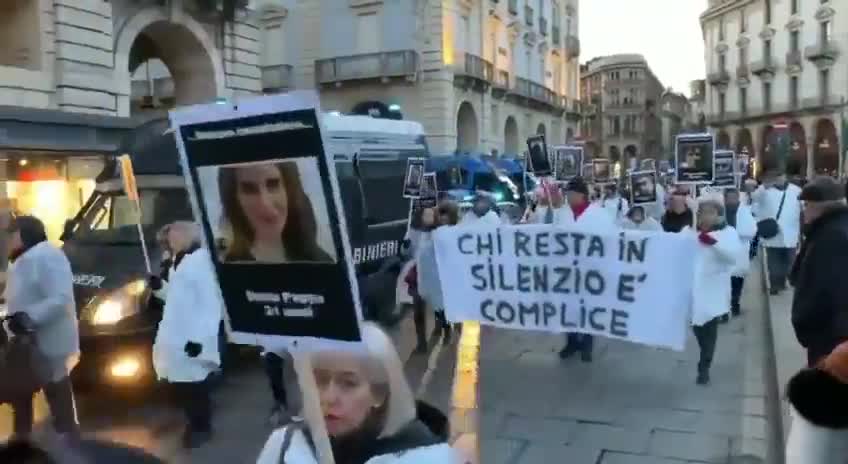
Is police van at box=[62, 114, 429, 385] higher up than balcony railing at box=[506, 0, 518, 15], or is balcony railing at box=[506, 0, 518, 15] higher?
balcony railing at box=[506, 0, 518, 15]

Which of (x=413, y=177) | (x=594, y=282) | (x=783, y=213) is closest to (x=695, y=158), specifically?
(x=783, y=213)

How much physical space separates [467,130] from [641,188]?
27.2m

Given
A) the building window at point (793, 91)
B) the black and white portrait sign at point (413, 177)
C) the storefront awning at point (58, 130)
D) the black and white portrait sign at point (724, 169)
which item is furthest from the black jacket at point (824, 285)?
the building window at point (793, 91)

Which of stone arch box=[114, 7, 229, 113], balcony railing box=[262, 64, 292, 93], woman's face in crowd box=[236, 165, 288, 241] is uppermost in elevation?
balcony railing box=[262, 64, 292, 93]

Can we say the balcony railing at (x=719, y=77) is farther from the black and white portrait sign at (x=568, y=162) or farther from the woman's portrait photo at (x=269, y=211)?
the woman's portrait photo at (x=269, y=211)

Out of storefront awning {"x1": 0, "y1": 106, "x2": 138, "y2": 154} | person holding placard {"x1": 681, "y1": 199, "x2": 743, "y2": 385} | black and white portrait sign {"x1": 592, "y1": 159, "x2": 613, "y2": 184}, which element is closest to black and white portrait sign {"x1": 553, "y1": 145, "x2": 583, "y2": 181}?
black and white portrait sign {"x1": 592, "y1": 159, "x2": 613, "y2": 184}

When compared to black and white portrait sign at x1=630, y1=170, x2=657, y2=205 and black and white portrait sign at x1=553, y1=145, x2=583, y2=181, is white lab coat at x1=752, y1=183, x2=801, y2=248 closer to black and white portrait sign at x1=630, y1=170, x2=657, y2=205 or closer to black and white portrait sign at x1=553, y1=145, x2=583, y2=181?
black and white portrait sign at x1=630, y1=170, x2=657, y2=205

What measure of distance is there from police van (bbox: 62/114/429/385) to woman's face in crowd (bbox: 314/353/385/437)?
4446 millimetres

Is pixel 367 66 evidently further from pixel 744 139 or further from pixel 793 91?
pixel 744 139

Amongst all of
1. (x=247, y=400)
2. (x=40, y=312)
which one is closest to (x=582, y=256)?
(x=247, y=400)

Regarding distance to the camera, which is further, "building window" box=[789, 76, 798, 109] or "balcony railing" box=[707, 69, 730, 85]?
"balcony railing" box=[707, 69, 730, 85]

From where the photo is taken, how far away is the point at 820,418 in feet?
6.30

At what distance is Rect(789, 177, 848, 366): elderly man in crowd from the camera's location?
14.6ft

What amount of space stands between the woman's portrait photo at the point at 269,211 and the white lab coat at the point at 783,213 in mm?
10343
